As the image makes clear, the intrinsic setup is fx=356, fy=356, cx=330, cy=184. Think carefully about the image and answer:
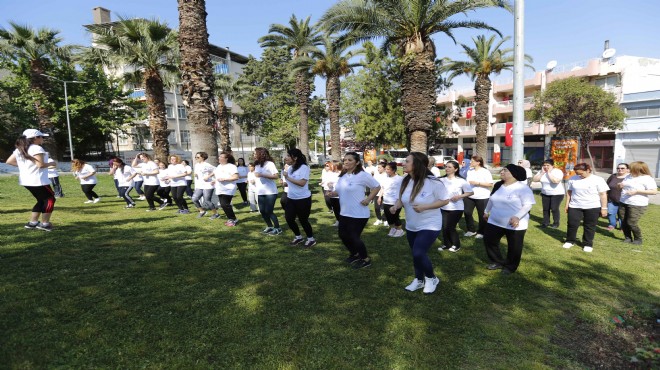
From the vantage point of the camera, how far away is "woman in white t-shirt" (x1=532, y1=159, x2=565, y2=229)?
8.07 meters

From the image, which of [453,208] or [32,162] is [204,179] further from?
[453,208]

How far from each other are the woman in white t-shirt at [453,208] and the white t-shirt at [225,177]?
4.23m

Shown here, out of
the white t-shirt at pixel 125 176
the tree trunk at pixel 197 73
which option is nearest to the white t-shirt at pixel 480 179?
the tree trunk at pixel 197 73

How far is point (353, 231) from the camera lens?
513 cm

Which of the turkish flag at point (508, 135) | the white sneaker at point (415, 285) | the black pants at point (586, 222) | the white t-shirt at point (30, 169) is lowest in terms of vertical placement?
the white sneaker at point (415, 285)

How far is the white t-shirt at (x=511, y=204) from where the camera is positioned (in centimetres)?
475

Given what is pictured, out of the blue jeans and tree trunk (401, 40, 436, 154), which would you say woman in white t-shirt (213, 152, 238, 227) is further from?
tree trunk (401, 40, 436, 154)

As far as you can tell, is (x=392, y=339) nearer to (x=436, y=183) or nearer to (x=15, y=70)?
(x=436, y=183)

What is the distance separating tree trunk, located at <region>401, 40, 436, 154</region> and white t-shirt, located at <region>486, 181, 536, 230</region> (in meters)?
8.16

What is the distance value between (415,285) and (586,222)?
4.14 metres

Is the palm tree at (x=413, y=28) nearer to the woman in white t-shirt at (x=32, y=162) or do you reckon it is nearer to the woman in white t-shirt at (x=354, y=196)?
the woman in white t-shirt at (x=354, y=196)

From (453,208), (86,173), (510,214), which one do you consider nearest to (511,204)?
(510,214)

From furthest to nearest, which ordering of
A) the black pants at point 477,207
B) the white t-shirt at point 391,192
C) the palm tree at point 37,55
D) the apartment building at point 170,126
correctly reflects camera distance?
1. the apartment building at point 170,126
2. the palm tree at point 37,55
3. the white t-shirt at point 391,192
4. the black pants at point 477,207

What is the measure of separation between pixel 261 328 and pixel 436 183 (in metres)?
2.49
